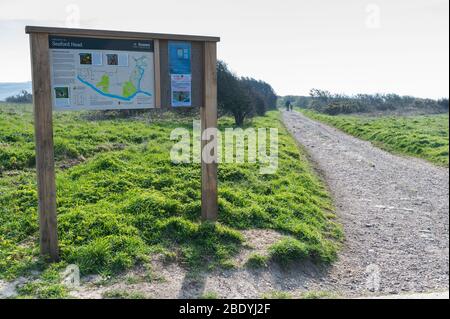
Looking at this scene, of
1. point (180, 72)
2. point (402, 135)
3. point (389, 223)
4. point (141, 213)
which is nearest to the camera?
point (180, 72)

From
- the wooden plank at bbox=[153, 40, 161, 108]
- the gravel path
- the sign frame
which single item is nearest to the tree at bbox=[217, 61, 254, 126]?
the gravel path

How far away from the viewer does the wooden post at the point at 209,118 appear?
23.2 ft

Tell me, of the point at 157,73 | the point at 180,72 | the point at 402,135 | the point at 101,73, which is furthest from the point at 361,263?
the point at 402,135

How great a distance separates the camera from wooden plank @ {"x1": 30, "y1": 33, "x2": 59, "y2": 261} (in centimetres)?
577

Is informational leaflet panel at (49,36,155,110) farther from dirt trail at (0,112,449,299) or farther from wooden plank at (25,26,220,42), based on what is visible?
dirt trail at (0,112,449,299)

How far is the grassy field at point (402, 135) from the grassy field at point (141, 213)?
874 centimetres

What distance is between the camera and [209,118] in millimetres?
7168

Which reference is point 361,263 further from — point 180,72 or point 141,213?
point 180,72

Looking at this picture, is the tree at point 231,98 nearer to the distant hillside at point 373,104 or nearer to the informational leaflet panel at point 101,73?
the distant hillside at point 373,104

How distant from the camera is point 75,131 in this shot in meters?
14.1

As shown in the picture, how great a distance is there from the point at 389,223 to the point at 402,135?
14.0m

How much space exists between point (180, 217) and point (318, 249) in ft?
7.29

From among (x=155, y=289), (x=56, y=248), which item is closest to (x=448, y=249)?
(x=155, y=289)
